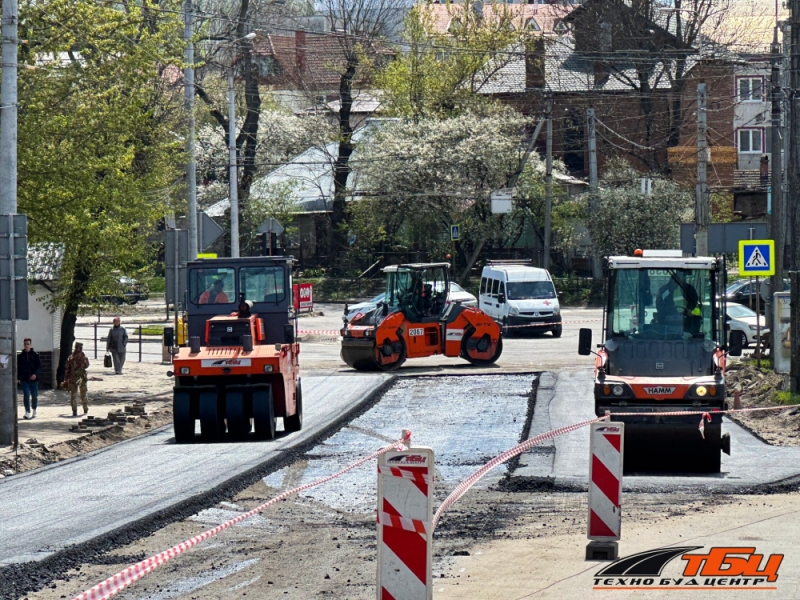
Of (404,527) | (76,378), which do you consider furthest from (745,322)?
(404,527)

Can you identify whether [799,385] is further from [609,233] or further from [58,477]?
[609,233]

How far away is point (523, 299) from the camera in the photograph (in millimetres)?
39031

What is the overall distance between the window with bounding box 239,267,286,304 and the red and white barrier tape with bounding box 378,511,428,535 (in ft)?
41.4

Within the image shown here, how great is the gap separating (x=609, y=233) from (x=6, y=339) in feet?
125

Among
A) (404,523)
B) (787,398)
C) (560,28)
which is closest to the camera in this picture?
(404,523)

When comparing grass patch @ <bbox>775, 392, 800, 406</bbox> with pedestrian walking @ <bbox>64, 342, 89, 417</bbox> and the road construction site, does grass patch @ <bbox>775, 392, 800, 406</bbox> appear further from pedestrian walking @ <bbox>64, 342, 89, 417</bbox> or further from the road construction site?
pedestrian walking @ <bbox>64, 342, 89, 417</bbox>

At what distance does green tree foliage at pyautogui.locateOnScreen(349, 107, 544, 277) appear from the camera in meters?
55.9

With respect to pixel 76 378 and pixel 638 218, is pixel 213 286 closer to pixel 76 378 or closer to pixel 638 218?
pixel 76 378

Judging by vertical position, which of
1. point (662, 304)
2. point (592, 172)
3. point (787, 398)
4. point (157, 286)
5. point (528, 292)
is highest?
point (592, 172)

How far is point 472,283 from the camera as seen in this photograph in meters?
55.0

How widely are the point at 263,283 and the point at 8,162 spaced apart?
4.64m

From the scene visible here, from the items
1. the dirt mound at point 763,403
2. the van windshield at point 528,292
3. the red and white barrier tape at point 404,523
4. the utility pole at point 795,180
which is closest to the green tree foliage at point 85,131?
the utility pole at point 795,180

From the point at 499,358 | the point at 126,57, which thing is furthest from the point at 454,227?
the point at 126,57

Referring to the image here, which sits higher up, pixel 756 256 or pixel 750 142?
pixel 750 142
